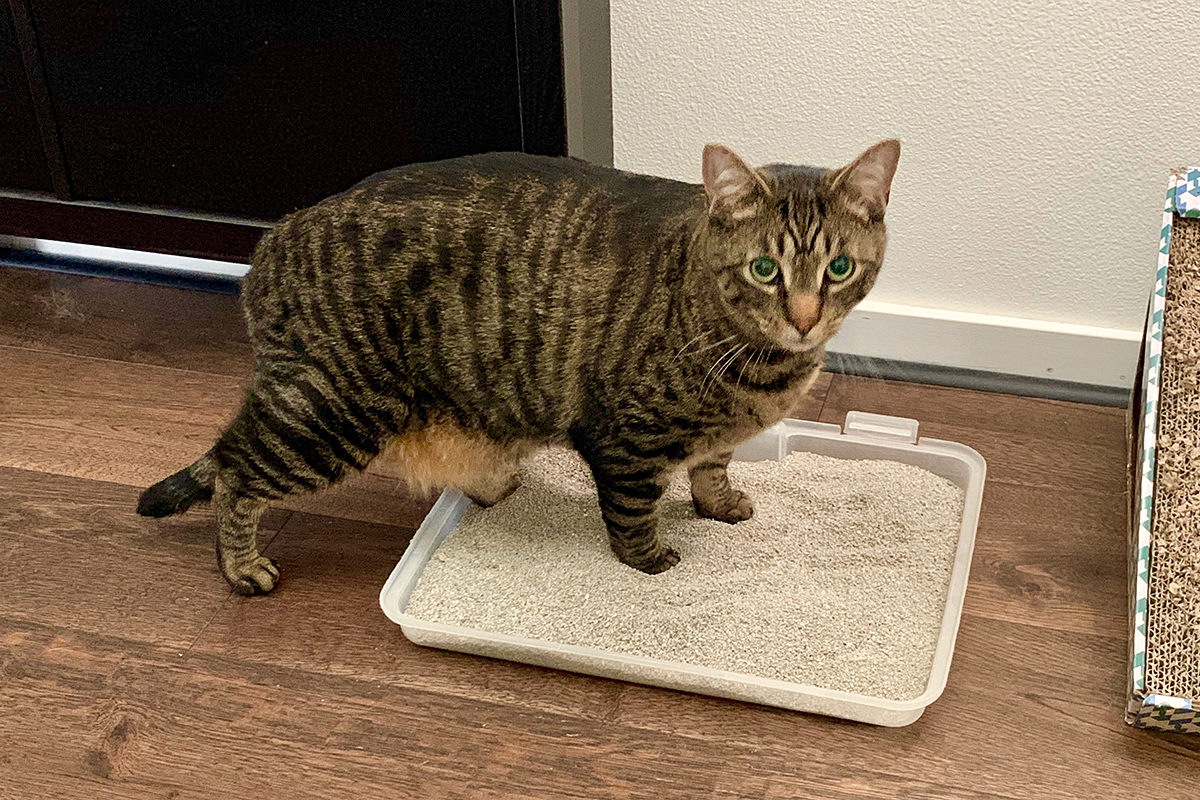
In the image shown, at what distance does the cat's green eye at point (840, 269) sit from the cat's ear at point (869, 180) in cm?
5

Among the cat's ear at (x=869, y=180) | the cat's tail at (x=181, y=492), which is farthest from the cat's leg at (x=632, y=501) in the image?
the cat's tail at (x=181, y=492)

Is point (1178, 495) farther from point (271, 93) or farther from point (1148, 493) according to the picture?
point (271, 93)

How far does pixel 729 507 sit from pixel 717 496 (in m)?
0.03

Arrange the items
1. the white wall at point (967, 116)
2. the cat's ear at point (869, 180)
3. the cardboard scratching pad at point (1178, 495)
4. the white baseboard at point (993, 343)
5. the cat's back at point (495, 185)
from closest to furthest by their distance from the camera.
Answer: the cat's ear at point (869, 180), the cardboard scratching pad at point (1178, 495), the cat's back at point (495, 185), the white wall at point (967, 116), the white baseboard at point (993, 343)

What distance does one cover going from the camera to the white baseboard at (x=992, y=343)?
6.50 feet

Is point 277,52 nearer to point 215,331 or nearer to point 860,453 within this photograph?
point 215,331

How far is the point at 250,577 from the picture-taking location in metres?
1.64

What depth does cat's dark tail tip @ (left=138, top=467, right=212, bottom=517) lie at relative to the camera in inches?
66.1

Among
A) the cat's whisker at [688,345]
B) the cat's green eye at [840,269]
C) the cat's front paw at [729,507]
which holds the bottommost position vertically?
the cat's front paw at [729,507]

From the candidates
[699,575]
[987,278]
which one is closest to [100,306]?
[699,575]

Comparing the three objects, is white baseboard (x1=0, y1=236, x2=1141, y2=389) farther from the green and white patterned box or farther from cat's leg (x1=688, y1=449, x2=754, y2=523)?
cat's leg (x1=688, y1=449, x2=754, y2=523)

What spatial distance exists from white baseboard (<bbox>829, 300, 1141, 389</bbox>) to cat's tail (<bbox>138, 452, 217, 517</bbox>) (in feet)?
3.25

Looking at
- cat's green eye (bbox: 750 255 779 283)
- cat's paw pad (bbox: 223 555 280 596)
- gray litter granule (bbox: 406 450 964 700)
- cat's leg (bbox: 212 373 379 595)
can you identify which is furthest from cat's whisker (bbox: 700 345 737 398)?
cat's paw pad (bbox: 223 555 280 596)

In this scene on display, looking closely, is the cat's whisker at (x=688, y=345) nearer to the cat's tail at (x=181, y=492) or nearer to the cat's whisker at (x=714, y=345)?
the cat's whisker at (x=714, y=345)
